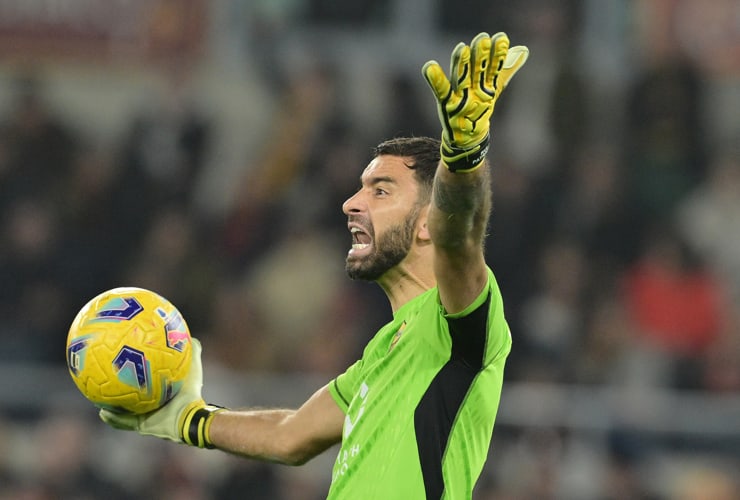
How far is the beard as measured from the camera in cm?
460

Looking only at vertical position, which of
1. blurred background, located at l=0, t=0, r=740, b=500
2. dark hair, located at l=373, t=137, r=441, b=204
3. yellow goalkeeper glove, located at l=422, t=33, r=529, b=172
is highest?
yellow goalkeeper glove, located at l=422, t=33, r=529, b=172

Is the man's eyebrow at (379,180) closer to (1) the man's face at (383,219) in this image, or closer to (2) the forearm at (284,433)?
(1) the man's face at (383,219)

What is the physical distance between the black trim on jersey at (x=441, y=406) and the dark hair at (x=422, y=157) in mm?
644

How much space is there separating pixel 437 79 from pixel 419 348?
100 centimetres

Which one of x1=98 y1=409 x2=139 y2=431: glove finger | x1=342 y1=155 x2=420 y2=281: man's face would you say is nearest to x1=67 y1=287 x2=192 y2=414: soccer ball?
x1=98 y1=409 x2=139 y2=431: glove finger

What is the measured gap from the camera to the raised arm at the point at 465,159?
3600 mm

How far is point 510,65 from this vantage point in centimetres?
376

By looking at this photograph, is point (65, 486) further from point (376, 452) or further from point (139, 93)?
point (376, 452)

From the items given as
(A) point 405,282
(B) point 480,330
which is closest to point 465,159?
(B) point 480,330

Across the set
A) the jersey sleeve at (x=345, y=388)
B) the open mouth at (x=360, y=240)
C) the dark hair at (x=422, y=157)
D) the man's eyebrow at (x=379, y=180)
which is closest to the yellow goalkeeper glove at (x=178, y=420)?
the jersey sleeve at (x=345, y=388)

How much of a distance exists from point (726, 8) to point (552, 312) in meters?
A: 3.09

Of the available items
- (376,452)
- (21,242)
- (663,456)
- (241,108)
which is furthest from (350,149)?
(376,452)

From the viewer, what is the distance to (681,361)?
344 inches

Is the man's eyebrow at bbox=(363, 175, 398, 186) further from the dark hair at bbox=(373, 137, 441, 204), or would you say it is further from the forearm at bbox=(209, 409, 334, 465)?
the forearm at bbox=(209, 409, 334, 465)
